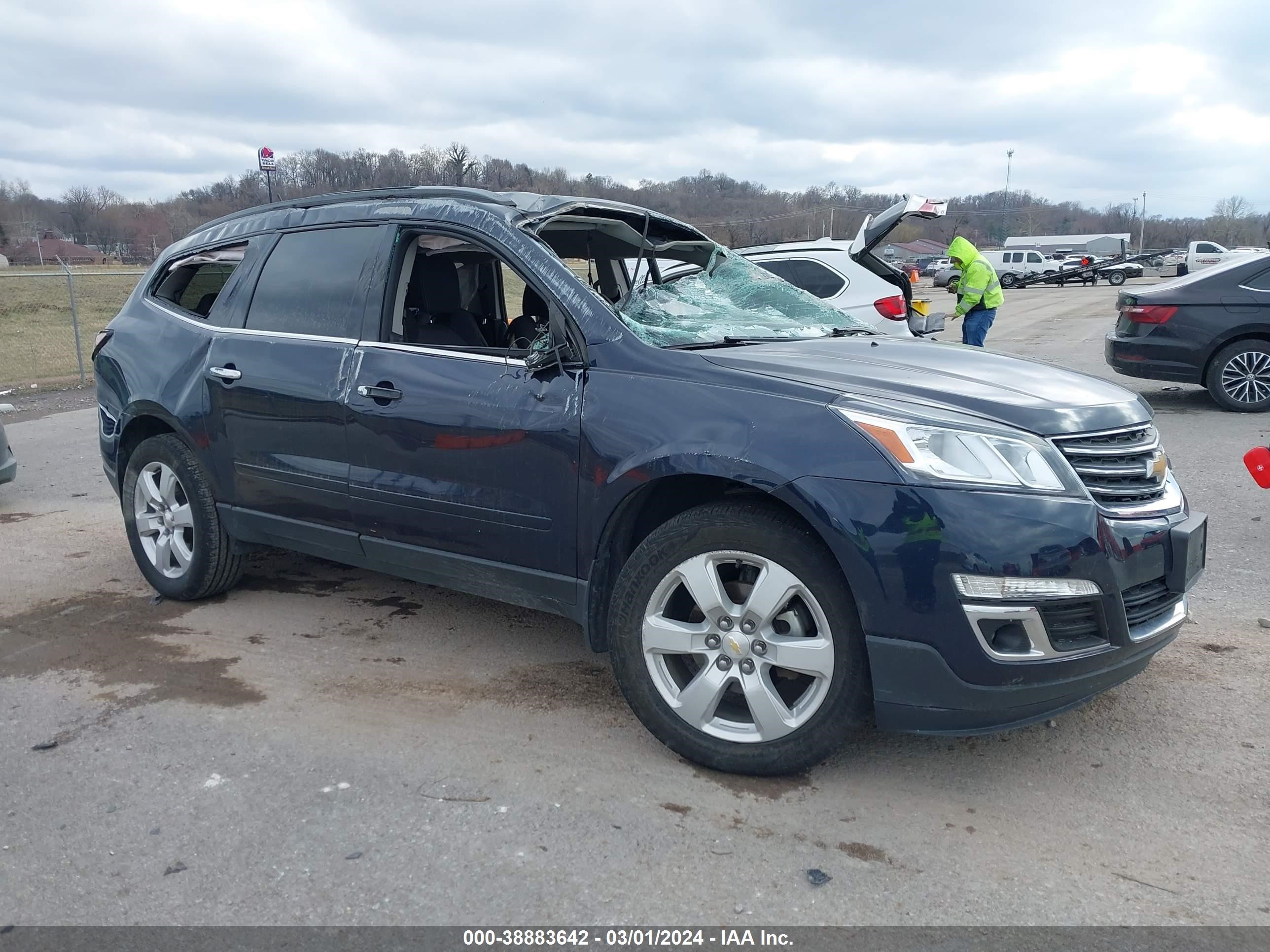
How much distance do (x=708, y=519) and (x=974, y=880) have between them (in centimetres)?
124

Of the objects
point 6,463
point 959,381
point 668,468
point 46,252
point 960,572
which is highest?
point 46,252

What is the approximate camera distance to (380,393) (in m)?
3.91

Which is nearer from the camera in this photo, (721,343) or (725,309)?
(721,343)

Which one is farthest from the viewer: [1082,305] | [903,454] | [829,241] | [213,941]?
[1082,305]

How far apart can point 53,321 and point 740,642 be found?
27.4 metres

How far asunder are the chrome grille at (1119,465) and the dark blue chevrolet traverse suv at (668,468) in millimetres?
13

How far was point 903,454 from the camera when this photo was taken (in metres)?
2.86

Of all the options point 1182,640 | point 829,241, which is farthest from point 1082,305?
point 1182,640

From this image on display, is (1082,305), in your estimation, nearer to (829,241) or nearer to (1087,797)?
(829,241)

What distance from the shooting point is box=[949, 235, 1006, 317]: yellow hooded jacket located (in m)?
10.6

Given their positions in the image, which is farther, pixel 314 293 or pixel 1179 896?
pixel 314 293

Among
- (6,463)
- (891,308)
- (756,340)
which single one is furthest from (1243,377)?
(6,463)

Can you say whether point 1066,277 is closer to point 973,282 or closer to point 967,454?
point 973,282

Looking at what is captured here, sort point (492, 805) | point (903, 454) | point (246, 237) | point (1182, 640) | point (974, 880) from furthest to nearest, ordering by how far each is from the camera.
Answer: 1. point (246, 237)
2. point (1182, 640)
3. point (492, 805)
4. point (903, 454)
5. point (974, 880)
